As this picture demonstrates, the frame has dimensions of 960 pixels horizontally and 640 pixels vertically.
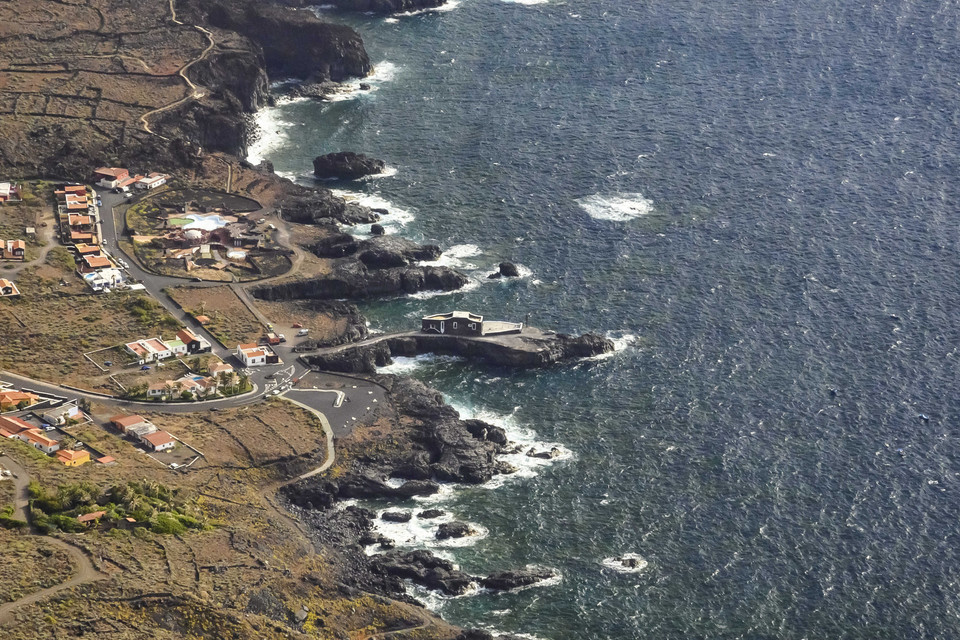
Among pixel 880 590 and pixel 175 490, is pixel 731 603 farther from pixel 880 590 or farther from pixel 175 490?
pixel 175 490

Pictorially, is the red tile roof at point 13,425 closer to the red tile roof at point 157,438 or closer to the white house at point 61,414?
the white house at point 61,414

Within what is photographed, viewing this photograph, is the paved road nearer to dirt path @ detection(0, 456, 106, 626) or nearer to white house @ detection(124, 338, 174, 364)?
dirt path @ detection(0, 456, 106, 626)

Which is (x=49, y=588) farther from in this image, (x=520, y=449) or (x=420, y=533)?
(x=520, y=449)

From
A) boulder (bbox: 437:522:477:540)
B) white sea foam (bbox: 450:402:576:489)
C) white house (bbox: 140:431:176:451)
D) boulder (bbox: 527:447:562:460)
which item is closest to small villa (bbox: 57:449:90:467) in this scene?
white house (bbox: 140:431:176:451)

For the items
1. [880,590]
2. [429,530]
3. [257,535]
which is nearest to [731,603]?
[880,590]

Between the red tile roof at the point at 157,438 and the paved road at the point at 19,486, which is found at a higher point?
the paved road at the point at 19,486

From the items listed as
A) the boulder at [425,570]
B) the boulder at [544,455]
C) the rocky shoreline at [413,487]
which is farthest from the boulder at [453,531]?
the boulder at [544,455]
